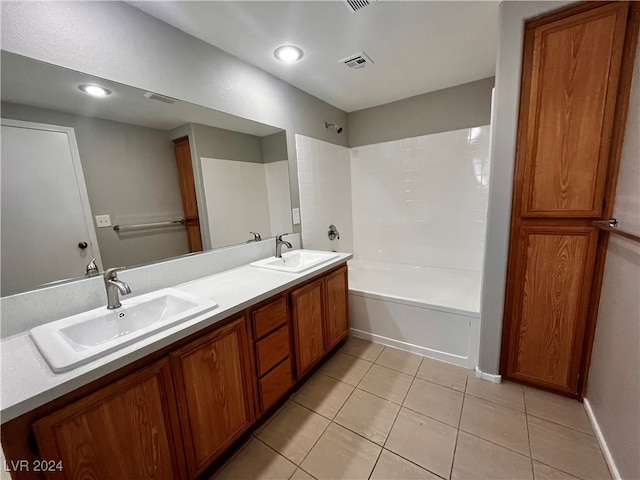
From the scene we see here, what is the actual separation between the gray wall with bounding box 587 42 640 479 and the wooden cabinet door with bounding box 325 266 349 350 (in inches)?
58.0

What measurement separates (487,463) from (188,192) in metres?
2.15

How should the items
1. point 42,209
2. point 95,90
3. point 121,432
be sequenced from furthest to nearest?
point 95,90, point 42,209, point 121,432

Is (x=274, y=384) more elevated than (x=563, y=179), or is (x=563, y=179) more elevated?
(x=563, y=179)

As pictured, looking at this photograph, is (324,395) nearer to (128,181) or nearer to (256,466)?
(256,466)

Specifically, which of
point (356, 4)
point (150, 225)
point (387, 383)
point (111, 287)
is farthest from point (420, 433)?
point (356, 4)

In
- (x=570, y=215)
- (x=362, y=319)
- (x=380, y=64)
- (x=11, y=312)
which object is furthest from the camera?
(x=362, y=319)

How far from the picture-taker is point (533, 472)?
1.19 m

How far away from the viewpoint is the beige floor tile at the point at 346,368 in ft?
6.16

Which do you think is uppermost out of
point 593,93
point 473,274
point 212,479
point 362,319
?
point 593,93

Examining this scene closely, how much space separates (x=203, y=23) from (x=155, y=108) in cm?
54

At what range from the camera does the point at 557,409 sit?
1.51 metres

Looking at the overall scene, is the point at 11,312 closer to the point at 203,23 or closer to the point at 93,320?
the point at 93,320

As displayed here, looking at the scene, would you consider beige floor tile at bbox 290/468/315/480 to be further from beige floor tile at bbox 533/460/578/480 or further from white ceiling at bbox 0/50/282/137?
white ceiling at bbox 0/50/282/137

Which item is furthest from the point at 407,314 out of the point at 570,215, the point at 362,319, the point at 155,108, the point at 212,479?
the point at 155,108
